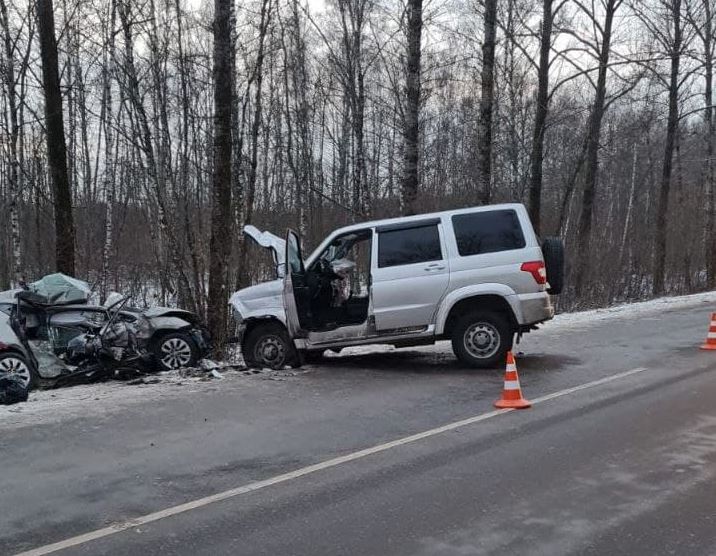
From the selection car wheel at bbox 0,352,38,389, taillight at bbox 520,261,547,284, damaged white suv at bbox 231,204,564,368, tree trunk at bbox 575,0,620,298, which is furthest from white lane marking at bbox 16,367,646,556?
Result: tree trunk at bbox 575,0,620,298

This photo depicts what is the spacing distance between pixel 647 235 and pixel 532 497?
101 ft

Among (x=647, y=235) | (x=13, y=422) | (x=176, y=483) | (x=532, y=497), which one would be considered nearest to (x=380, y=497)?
(x=532, y=497)

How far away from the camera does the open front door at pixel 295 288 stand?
9.86 meters

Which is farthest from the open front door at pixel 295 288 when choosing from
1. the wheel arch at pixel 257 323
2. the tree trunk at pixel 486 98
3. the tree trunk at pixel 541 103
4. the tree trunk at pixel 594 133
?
the tree trunk at pixel 594 133

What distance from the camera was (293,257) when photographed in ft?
32.5

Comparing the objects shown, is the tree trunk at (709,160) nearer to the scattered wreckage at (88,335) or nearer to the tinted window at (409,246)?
the tinted window at (409,246)

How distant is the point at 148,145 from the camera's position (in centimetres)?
1655

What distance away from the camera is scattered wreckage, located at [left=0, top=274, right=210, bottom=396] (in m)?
9.88

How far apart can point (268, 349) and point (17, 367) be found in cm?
342

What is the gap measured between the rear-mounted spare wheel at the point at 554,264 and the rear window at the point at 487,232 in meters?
0.62

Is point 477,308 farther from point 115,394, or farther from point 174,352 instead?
point 115,394

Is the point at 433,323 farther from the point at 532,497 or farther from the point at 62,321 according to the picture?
the point at 62,321

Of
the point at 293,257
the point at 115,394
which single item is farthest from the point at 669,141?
the point at 115,394

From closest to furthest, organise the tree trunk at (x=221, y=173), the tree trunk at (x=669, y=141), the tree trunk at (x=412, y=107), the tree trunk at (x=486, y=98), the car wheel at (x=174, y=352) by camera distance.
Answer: the car wheel at (x=174, y=352) → the tree trunk at (x=221, y=173) → the tree trunk at (x=412, y=107) → the tree trunk at (x=486, y=98) → the tree trunk at (x=669, y=141)
